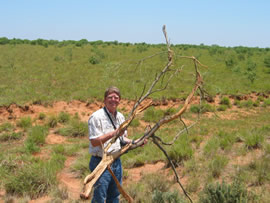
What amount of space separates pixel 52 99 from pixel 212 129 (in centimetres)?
674

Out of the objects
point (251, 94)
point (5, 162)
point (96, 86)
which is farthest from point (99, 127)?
point (251, 94)

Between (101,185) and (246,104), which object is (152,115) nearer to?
(246,104)

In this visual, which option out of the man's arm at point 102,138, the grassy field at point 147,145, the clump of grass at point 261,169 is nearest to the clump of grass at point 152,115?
the grassy field at point 147,145

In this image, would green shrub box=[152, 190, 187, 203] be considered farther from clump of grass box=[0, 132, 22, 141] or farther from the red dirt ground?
clump of grass box=[0, 132, 22, 141]

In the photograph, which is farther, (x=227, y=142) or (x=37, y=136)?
(x=37, y=136)

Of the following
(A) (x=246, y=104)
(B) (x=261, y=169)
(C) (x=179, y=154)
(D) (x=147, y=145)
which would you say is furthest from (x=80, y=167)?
(A) (x=246, y=104)

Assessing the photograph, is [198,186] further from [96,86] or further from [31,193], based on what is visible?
[96,86]

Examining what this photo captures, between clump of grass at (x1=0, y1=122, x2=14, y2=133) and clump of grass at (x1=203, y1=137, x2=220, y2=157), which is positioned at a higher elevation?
clump of grass at (x1=203, y1=137, x2=220, y2=157)

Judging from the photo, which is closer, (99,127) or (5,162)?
(99,127)

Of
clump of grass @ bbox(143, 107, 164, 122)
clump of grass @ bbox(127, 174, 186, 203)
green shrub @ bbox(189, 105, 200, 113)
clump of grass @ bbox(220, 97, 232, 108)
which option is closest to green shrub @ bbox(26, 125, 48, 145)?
clump of grass @ bbox(127, 174, 186, 203)

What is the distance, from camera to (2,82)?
14133mm

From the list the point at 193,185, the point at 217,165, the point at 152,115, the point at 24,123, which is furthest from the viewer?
the point at 152,115

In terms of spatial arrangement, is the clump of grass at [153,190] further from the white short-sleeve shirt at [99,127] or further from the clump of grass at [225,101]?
the clump of grass at [225,101]

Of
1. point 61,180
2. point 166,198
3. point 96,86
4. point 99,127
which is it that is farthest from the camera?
point 96,86
